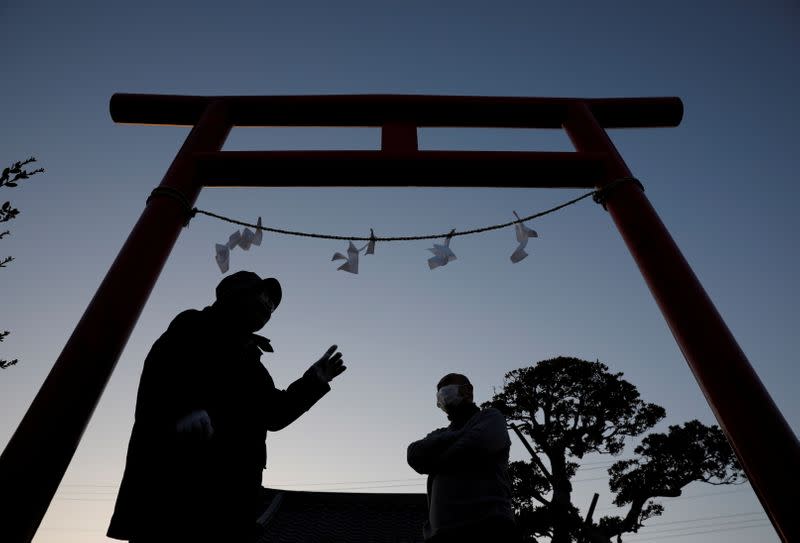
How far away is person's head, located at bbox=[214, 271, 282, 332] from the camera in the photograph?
70.5 inches

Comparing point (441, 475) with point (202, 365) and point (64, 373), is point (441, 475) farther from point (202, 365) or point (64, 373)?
point (64, 373)

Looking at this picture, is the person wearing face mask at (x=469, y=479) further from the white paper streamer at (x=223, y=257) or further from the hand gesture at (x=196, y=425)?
the white paper streamer at (x=223, y=257)

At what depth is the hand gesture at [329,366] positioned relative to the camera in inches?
78.1

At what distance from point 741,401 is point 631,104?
2527 millimetres

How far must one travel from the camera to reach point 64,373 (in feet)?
6.12

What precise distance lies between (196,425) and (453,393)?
146 cm

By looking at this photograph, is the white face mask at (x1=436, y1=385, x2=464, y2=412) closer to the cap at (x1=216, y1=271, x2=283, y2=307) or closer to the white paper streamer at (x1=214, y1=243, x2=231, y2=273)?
the cap at (x1=216, y1=271, x2=283, y2=307)

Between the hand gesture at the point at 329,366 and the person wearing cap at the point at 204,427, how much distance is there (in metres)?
0.16

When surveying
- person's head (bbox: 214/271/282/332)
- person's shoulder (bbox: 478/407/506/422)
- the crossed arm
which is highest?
person's head (bbox: 214/271/282/332)

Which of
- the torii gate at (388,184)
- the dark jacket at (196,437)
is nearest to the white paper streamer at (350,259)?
the torii gate at (388,184)

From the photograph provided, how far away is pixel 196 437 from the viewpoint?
1.35m

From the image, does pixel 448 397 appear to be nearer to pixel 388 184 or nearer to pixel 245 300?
pixel 245 300

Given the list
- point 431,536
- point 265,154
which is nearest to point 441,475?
point 431,536

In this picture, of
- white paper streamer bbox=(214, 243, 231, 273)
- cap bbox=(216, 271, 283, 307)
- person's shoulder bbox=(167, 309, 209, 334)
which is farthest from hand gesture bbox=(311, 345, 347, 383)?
white paper streamer bbox=(214, 243, 231, 273)
